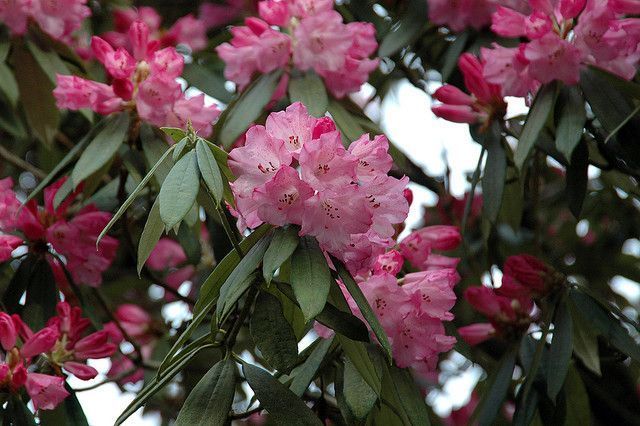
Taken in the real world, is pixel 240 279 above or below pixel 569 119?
above

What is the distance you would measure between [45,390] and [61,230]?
354 mm

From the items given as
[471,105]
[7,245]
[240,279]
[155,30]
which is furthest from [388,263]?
[155,30]

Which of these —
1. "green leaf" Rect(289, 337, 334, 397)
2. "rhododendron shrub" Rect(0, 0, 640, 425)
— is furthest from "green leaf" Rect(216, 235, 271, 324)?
"green leaf" Rect(289, 337, 334, 397)

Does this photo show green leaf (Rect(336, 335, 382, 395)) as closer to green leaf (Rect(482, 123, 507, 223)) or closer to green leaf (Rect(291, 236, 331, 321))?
green leaf (Rect(291, 236, 331, 321))

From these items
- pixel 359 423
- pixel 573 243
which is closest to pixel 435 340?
pixel 359 423

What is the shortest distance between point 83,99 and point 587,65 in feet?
2.75

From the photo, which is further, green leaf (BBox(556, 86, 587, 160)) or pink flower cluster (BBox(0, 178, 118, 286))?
pink flower cluster (BBox(0, 178, 118, 286))

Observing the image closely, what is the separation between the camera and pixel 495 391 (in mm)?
1674

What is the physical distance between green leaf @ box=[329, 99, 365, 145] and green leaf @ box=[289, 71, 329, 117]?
3 centimetres

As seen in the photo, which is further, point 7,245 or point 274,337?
point 7,245

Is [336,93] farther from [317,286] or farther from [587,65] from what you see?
[317,286]

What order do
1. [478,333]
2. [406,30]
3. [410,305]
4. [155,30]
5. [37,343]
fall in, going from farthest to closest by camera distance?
1. [155,30]
2. [406,30]
3. [478,333]
4. [37,343]
5. [410,305]

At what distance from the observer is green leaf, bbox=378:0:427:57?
2.01 m

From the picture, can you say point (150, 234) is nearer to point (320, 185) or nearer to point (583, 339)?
point (320, 185)
